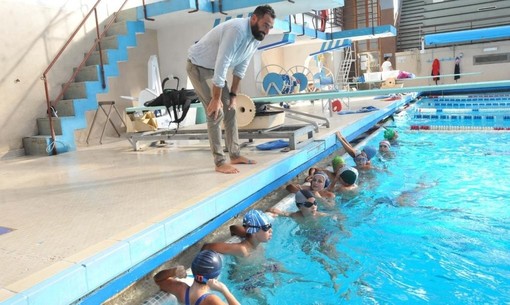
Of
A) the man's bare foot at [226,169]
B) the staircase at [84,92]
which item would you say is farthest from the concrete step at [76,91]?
the man's bare foot at [226,169]

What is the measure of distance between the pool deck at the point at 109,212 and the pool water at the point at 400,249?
48cm

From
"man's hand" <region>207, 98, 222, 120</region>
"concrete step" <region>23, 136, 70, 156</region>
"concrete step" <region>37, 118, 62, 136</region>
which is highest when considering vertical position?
"man's hand" <region>207, 98, 222, 120</region>

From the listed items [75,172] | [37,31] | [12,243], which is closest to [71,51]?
[37,31]

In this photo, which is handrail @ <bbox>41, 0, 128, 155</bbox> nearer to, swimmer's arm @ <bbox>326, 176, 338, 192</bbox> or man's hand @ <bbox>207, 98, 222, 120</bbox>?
man's hand @ <bbox>207, 98, 222, 120</bbox>

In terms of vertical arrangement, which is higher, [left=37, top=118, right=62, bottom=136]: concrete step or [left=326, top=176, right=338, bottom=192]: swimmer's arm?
[left=37, top=118, right=62, bottom=136]: concrete step

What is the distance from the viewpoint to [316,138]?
5.89 metres

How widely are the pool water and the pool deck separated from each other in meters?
0.48

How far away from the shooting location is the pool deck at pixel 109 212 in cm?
210

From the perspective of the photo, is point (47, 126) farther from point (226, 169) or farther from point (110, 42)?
point (226, 169)

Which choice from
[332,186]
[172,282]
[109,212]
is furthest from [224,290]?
[332,186]

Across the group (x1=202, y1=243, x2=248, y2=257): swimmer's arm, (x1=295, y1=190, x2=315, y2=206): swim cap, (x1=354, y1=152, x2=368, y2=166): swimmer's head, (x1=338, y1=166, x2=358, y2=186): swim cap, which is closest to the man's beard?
(x1=295, y1=190, x2=315, y2=206): swim cap

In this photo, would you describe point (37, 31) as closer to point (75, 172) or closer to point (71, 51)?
point (71, 51)

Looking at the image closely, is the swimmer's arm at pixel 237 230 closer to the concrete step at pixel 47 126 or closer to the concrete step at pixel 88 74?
the concrete step at pixel 47 126

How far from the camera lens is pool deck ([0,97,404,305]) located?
210cm
